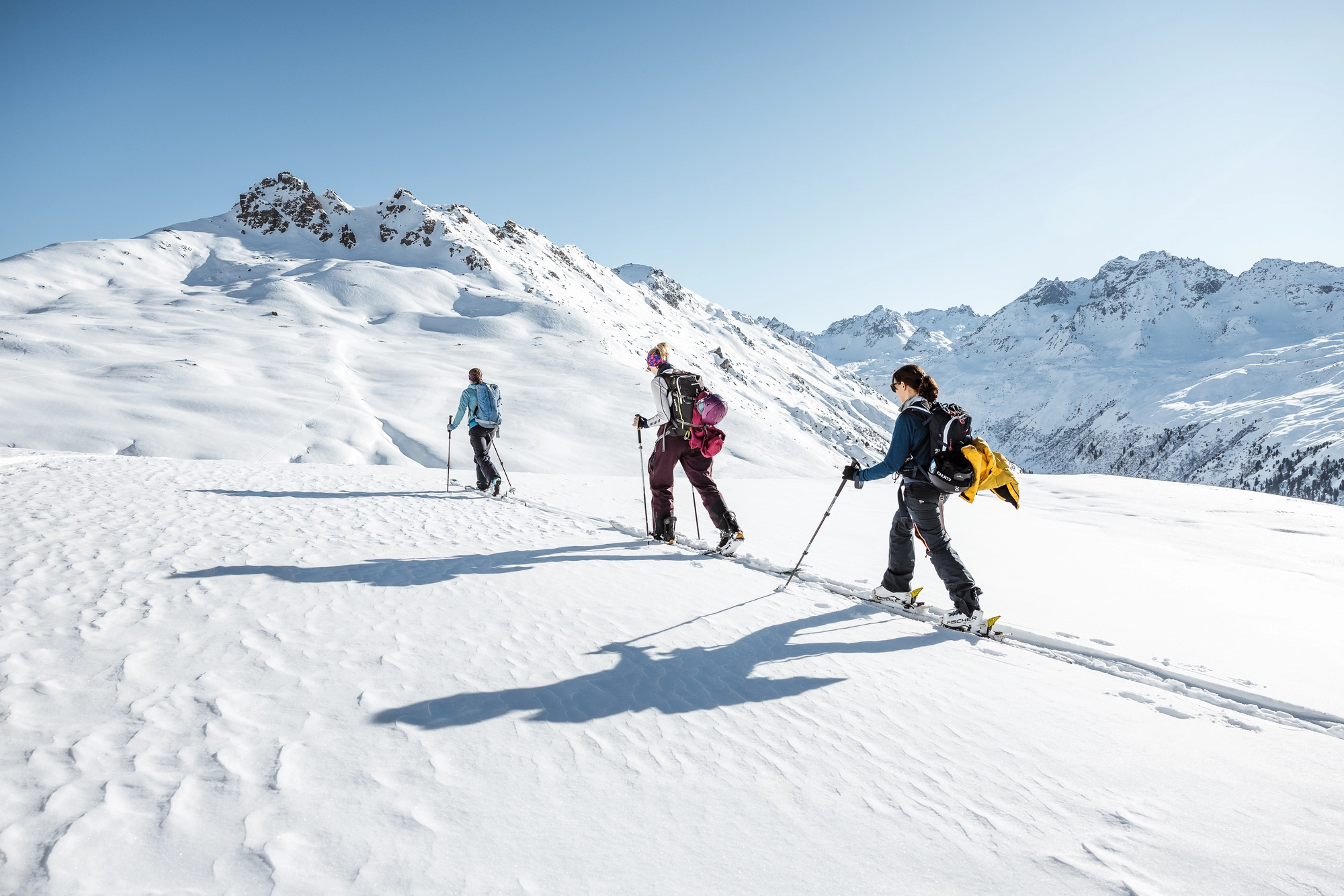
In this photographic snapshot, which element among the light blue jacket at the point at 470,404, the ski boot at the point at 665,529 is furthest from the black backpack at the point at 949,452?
the light blue jacket at the point at 470,404

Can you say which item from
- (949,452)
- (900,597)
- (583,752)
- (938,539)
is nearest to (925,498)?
(938,539)

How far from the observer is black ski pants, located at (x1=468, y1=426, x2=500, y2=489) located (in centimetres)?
1195

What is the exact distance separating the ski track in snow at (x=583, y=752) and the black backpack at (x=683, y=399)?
263cm

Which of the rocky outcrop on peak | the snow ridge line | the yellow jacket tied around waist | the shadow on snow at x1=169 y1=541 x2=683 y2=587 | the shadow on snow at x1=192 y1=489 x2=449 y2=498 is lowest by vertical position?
the shadow on snow at x1=192 y1=489 x2=449 y2=498

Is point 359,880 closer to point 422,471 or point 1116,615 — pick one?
point 1116,615

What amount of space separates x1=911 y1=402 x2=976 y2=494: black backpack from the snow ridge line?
1.37 m

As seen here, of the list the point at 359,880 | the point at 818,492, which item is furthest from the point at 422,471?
the point at 359,880

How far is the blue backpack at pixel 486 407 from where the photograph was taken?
11.8 metres

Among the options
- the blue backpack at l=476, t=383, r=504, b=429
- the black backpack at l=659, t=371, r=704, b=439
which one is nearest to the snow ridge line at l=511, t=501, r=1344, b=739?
the black backpack at l=659, t=371, r=704, b=439

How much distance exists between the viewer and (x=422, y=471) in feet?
50.6

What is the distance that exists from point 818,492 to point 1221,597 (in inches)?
399

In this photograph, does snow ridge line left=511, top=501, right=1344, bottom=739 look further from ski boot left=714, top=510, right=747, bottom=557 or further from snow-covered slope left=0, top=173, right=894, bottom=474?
snow-covered slope left=0, top=173, right=894, bottom=474

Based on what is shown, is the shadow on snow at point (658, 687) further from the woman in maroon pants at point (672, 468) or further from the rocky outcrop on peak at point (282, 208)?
the rocky outcrop on peak at point (282, 208)

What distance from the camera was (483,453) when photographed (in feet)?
39.6
